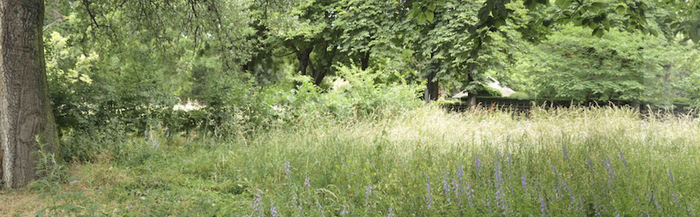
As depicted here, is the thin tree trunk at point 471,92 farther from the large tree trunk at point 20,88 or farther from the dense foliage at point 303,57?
the large tree trunk at point 20,88

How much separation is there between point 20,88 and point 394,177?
423cm

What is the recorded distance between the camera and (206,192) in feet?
14.4

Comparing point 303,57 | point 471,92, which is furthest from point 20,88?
point 303,57

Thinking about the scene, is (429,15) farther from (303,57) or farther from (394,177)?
(303,57)

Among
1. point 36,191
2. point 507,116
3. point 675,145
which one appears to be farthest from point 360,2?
point 36,191

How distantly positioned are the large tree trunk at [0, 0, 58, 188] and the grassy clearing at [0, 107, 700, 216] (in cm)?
37

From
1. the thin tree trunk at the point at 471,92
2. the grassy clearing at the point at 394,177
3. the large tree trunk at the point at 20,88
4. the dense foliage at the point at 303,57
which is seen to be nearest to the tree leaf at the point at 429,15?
the dense foliage at the point at 303,57

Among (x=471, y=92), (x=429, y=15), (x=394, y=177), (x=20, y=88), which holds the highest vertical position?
(x=429, y=15)

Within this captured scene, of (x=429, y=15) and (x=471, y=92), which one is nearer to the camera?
(x=429, y=15)

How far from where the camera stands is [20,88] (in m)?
4.74

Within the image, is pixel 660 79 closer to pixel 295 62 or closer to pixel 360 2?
pixel 360 2

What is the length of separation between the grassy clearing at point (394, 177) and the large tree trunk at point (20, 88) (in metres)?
0.37

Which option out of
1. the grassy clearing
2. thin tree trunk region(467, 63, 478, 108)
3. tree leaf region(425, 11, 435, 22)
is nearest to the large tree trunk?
the grassy clearing

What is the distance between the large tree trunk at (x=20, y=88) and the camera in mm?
4660
